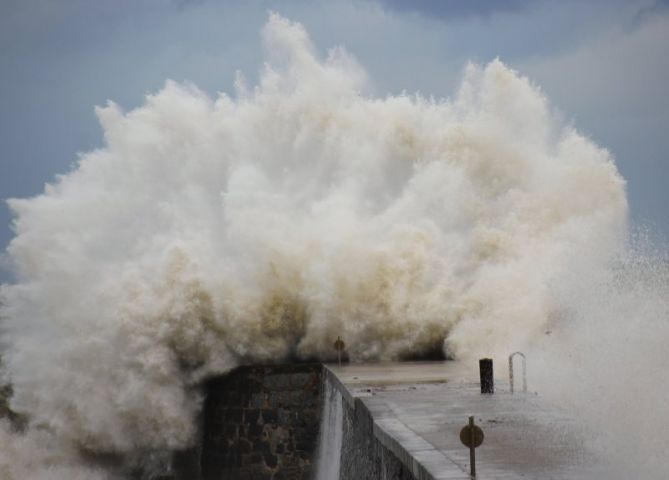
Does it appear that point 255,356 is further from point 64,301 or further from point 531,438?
point 531,438

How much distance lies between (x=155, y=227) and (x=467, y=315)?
5944 millimetres

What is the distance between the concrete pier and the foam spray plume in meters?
4.11

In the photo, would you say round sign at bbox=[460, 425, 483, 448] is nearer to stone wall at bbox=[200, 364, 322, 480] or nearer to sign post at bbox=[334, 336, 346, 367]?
sign post at bbox=[334, 336, 346, 367]

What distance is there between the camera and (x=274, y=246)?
1684cm

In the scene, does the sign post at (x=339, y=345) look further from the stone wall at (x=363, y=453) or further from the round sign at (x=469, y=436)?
the round sign at (x=469, y=436)

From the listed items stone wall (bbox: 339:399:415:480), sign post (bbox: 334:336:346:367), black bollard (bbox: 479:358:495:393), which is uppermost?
sign post (bbox: 334:336:346:367)

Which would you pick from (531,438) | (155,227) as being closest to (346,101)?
(155,227)

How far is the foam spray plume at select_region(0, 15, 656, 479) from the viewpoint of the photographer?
52.7 ft

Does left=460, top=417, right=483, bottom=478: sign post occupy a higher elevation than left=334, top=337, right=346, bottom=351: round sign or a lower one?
lower

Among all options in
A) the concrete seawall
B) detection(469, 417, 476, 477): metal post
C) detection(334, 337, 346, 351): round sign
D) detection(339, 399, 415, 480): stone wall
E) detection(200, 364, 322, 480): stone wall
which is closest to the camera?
detection(469, 417, 476, 477): metal post

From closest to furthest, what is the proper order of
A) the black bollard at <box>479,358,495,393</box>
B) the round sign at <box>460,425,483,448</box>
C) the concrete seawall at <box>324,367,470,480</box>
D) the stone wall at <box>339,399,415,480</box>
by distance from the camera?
the round sign at <box>460,425,483,448</box>
the concrete seawall at <box>324,367,470,480</box>
the stone wall at <box>339,399,415,480</box>
the black bollard at <box>479,358,495,393</box>

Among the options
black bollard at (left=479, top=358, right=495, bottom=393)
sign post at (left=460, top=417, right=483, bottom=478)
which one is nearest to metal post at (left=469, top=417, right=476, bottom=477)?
sign post at (left=460, top=417, right=483, bottom=478)

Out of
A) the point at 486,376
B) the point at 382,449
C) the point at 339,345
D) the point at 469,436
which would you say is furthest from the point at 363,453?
the point at 339,345

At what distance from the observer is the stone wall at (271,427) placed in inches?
592
